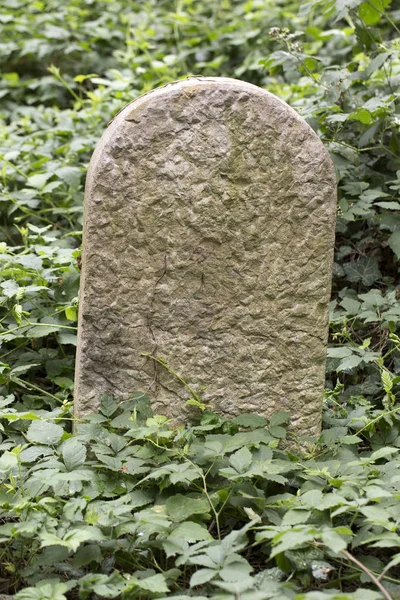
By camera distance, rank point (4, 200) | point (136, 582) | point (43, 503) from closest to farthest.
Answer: point (136, 582), point (43, 503), point (4, 200)

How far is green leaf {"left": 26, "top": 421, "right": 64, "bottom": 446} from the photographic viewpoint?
7.04 ft

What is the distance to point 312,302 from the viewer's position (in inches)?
90.6

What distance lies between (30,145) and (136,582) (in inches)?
103

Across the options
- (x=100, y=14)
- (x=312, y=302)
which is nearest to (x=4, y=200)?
(x=312, y=302)

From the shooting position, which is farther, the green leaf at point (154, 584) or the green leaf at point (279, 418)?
the green leaf at point (279, 418)

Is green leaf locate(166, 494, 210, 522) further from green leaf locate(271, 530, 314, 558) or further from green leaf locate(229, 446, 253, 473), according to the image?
green leaf locate(271, 530, 314, 558)

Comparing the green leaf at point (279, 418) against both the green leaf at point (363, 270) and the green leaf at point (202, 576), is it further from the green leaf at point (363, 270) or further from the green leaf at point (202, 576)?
the green leaf at point (363, 270)

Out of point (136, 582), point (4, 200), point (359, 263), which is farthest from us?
point (4, 200)

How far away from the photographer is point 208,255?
7.40ft

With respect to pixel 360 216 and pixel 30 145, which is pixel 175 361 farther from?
pixel 30 145

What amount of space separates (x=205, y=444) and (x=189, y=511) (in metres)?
0.20

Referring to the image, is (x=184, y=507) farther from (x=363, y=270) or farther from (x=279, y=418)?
(x=363, y=270)

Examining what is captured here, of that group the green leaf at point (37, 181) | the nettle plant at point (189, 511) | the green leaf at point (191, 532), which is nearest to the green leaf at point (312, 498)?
the nettle plant at point (189, 511)

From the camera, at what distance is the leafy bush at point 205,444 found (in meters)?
1.82
